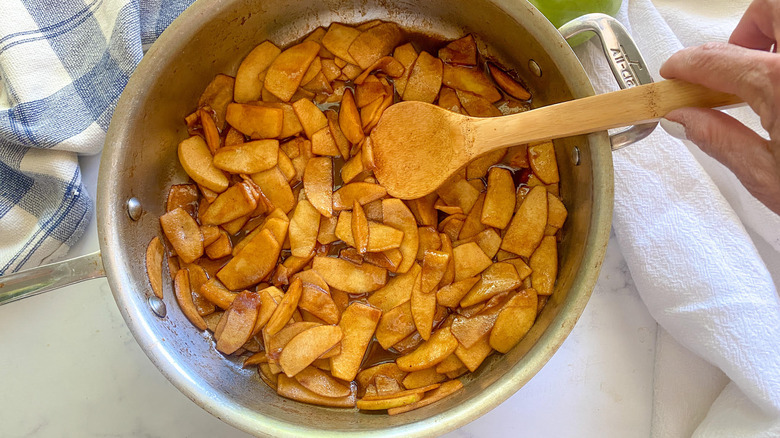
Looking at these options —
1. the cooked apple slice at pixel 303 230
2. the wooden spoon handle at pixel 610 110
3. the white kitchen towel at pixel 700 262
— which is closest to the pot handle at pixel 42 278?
the cooked apple slice at pixel 303 230

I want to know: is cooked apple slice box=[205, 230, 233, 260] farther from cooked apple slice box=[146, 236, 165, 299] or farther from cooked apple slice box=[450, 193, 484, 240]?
cooked apple slice box=[450, 193, 484, 240]

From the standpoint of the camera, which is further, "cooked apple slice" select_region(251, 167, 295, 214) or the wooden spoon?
"cooked apple slice" select_region(251, 167, 295, 214)

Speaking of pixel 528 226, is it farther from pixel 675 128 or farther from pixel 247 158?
pixel 247 158

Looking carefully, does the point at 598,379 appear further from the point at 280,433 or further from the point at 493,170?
the point at 280,433

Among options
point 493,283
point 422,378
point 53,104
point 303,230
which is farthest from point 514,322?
point 53,104

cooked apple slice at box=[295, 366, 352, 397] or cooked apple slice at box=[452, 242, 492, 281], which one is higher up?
cooked apple slice at box=[452, 242, 492, 281]

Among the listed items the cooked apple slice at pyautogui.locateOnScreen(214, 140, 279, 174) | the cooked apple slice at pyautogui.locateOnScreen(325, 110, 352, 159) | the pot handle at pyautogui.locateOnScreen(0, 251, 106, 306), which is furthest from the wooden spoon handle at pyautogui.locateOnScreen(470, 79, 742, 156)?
the pot handle at pyautogui.locateOnScreen(0, 251, 106, 306)
